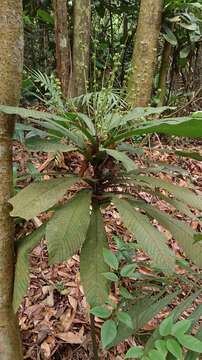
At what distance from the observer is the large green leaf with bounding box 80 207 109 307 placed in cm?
123

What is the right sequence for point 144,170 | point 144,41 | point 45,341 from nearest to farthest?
point 144,170 < point 45,341 < point 144,41

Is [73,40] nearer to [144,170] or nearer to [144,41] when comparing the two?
[144,41]

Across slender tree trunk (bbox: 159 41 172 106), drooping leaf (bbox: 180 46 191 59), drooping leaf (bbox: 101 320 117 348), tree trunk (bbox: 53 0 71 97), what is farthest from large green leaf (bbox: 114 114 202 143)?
drooping leaf (bbox: 180 46 191 59)

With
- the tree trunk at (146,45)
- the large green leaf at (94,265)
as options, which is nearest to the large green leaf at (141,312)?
the large green leaf at (94,265)

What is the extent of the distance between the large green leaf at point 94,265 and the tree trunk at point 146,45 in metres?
2.63

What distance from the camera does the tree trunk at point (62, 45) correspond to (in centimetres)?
320

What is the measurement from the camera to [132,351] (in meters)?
1.14

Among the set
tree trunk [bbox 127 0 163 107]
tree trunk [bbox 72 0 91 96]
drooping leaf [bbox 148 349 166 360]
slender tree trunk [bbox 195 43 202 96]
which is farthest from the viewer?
slender tree trunk [bbox 195 43 202 96]

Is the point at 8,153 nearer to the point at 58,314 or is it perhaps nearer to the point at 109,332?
the point at 109,332

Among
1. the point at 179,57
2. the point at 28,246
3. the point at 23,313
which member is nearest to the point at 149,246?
the point at 28,246

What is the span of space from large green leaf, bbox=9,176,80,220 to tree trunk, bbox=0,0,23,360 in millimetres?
105

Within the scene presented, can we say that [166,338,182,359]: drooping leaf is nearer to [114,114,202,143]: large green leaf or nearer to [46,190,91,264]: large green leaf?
[46,190,91,264]: large green leaf

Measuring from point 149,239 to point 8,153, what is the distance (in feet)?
1.57

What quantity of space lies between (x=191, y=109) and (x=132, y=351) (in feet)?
14.5
